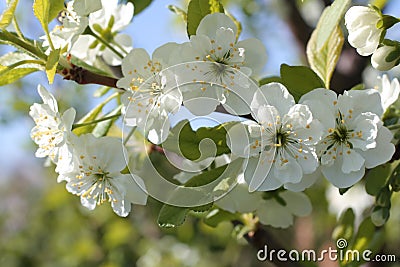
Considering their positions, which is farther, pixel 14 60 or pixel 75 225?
pixel 75 225

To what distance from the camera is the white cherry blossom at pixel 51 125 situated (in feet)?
2.60

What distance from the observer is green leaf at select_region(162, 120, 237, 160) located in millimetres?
750

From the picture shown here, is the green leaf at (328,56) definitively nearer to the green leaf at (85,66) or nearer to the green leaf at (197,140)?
the green leaf at (197,140)

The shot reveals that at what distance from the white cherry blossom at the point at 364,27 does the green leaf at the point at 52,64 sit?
0.36 m

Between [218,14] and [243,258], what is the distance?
6.97 ft

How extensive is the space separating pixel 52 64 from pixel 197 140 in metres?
0.21

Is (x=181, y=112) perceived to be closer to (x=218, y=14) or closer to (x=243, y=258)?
(x=218, y=14)

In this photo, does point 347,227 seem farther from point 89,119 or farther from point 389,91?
point 89,119

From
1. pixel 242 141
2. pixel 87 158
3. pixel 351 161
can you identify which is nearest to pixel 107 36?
pixel 87 158

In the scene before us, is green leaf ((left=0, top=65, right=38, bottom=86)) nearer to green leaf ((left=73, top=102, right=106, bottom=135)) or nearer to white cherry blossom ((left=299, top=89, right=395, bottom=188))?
green leaf ((left=73, top=102, right=106, bottom=135))

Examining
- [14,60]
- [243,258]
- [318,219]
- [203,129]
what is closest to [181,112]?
[203,129]

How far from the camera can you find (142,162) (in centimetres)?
98

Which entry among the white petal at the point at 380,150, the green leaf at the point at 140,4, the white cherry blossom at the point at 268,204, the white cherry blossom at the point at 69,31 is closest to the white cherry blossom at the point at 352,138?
the white petal at the point at 380,150

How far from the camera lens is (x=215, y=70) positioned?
77 cm
